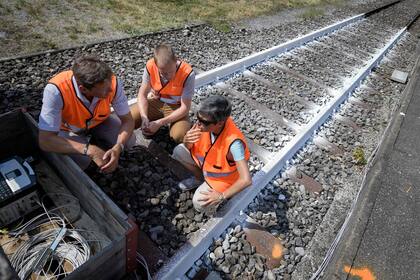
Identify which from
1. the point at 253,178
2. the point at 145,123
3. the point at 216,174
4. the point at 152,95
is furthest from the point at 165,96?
the point at 253,178

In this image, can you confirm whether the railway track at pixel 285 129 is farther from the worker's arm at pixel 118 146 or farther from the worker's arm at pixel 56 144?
the worker's arm at pixel 56 144

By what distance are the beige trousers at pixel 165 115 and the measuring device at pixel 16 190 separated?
1.84 m

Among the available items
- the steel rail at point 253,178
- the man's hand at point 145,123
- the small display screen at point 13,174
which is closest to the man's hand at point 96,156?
the small display screen at point 13,174

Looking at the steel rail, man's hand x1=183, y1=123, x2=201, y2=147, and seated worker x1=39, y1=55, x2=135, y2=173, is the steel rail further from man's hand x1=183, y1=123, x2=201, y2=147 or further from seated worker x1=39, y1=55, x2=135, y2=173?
seated worker x1=39, y1=55, x2=135, y2=173

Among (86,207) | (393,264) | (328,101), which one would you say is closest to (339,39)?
(328,101)

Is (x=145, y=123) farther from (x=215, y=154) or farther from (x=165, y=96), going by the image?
(x=215, y=154)

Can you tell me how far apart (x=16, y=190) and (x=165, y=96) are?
8.13ft

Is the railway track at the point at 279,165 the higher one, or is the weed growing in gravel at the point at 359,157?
the railway track at the point at 279,165

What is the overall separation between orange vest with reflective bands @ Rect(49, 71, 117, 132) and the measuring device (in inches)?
27.9

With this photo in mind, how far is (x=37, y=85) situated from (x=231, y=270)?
4.80 metres

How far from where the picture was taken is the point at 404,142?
6930 millimetres

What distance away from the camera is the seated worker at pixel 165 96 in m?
4.49

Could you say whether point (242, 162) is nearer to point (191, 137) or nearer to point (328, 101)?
point (191, 137)

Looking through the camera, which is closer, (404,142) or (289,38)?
(404,142)
